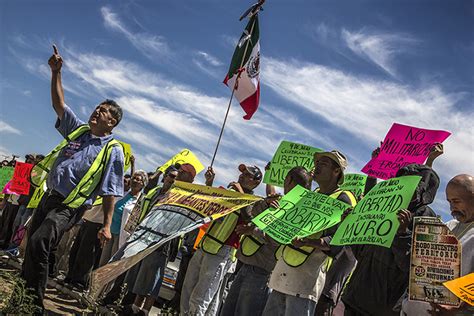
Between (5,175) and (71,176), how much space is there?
820 centimetres

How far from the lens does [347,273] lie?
5.22m

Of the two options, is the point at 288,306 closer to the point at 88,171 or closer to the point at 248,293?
the point at 248,293

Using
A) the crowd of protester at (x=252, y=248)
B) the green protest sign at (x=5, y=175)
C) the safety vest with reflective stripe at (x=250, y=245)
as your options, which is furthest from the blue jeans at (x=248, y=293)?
the green protest sign at (x=5, y=175)

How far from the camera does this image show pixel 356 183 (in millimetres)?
6793

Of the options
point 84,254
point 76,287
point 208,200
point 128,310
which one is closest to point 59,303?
point 128,310

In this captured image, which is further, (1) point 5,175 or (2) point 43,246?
(1) point 5,175

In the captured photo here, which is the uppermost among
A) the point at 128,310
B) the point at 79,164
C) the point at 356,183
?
the point at 356,183

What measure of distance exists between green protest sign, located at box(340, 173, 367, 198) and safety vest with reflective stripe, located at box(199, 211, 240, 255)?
1.90m

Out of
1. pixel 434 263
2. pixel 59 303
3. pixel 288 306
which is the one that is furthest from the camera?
A: pixel 59 303

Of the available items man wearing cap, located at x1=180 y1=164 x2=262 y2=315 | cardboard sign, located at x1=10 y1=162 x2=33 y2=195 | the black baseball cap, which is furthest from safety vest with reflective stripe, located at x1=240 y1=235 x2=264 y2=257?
cardboard sign, located at x1=10 y1=162 x2=33 y2=195

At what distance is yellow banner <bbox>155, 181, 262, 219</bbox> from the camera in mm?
4504

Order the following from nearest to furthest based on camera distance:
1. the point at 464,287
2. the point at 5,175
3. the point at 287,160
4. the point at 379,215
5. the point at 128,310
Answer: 1. the point at 464,287
2. the point at 379,215
3. the point at 128,310
4. the point at 287,160
5. the point at 5,175

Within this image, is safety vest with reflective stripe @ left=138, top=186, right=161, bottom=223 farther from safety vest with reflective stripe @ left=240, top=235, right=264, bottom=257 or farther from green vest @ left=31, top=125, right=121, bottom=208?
safety vest with reflective stripe @ left=240, top=235, right=264, bottom=257

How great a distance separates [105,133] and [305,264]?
245cm
